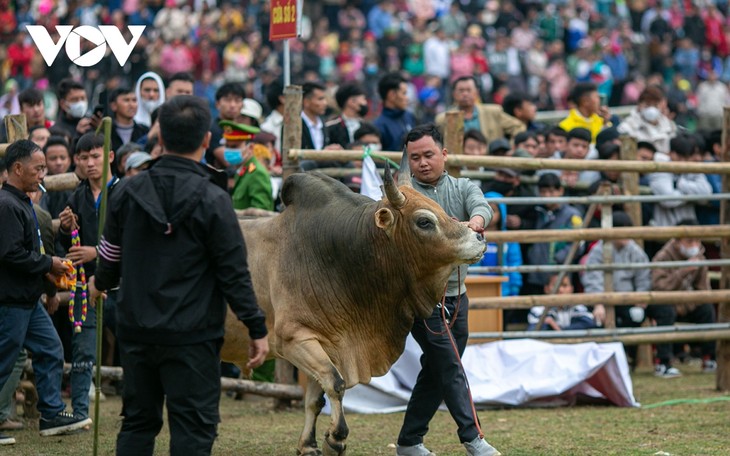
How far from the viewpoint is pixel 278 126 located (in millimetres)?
12297

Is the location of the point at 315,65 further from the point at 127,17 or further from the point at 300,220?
the point at 300,220

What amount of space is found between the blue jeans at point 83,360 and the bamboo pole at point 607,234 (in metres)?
3.28

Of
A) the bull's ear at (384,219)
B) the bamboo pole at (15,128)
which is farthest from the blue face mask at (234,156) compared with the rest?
the bull's ear at (384,219)

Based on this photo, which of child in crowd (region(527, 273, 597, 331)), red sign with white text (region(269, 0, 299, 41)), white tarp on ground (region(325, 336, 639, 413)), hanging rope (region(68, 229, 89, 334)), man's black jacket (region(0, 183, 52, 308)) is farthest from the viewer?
child in crowd (region(527, 273, 597, 331))

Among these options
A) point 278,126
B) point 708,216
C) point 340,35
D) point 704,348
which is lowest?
point 704,348

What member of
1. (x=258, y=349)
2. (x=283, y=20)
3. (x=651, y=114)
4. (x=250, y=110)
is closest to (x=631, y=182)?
(x=651, y=114)

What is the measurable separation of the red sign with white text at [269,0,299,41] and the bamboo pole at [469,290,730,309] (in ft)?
8.95

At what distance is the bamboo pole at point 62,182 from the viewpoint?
30.4 ft

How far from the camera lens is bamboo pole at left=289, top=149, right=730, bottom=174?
959 cm

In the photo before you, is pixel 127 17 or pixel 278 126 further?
pixel 127 17

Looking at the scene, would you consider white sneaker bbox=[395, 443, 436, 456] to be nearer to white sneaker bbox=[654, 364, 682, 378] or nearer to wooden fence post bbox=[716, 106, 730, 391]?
wooden fence post bbox=[716, 106, 730, 391]

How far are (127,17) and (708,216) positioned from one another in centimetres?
1524

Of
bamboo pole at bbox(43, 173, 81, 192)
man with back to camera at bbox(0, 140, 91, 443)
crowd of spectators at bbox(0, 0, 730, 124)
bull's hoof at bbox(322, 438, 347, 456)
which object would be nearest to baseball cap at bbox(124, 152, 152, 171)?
bamboo pole at bbox(43, 173, 81, 192)

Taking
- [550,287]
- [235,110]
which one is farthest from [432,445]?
[235,110]
